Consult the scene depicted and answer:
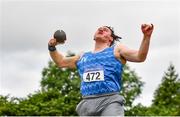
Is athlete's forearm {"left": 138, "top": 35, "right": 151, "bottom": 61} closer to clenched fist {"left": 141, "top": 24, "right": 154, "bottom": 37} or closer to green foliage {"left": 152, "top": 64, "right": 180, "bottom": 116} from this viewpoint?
clenched fist {"left": 141, "top": 24, "right": 154, "bottom": 37}

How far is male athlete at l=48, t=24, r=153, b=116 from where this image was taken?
7.03 meters

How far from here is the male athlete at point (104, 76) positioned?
7.03 m

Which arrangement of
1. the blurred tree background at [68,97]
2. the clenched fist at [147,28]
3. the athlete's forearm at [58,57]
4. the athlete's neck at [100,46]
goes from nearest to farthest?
the clenched fist at [147,28], the athlete's neck at [100,46], the athlete's forearm at [58,57], the blurred tree background at [68,97]

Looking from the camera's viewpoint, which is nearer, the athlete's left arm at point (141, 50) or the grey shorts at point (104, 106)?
the athlete's left arm at point (141, 50)

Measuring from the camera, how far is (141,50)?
6.93 m

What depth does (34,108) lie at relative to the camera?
3738 cm

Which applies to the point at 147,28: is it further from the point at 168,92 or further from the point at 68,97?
the point at 168,92

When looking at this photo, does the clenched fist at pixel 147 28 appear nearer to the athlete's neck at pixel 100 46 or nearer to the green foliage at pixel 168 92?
the athlete's neck at pixel 100 46

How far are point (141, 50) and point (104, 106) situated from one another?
2.51 feet

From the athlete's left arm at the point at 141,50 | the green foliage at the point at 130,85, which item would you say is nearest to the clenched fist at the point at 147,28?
the athlete's left arm at the point at 141,50

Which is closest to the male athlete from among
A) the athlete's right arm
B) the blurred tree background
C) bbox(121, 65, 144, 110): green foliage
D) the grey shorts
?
the grey shorts

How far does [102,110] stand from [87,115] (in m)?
0.20

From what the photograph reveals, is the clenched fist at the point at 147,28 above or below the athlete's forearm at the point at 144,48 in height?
above

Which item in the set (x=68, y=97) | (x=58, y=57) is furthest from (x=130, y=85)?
(x=58, y=57)
